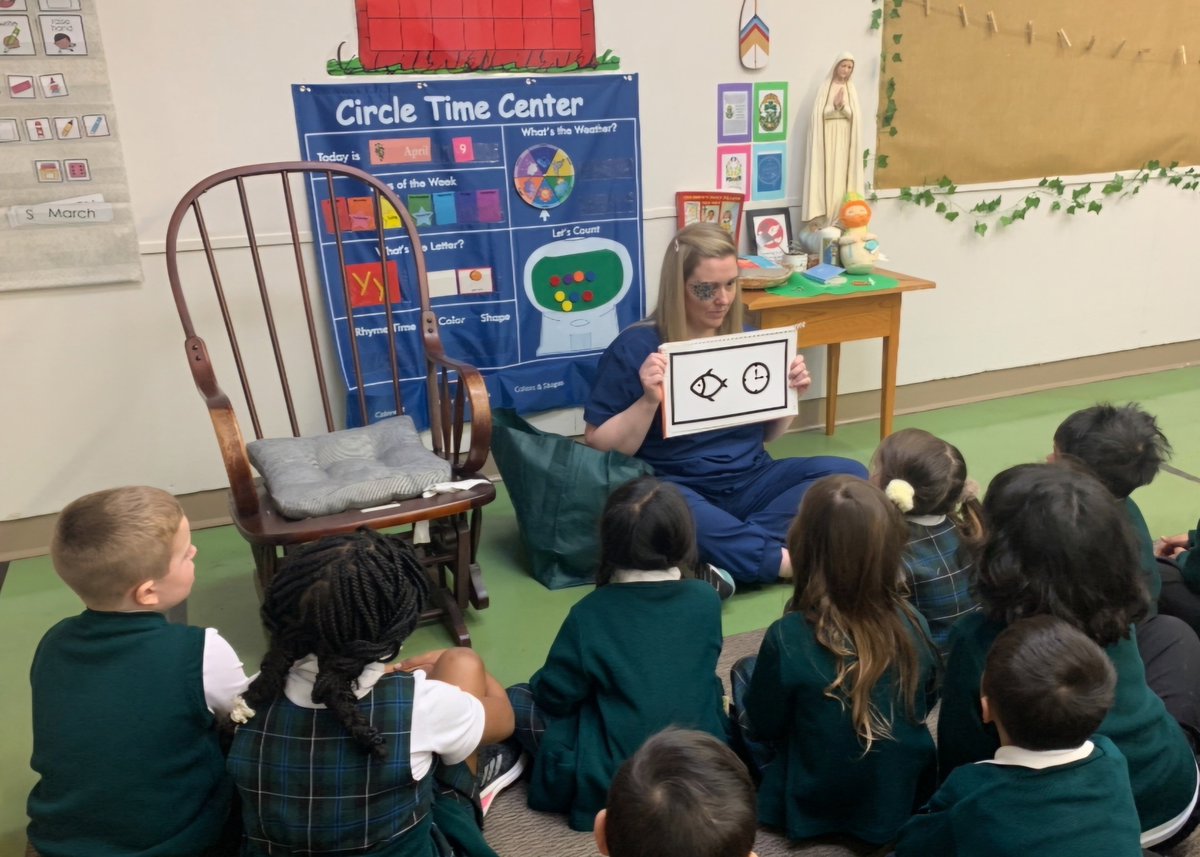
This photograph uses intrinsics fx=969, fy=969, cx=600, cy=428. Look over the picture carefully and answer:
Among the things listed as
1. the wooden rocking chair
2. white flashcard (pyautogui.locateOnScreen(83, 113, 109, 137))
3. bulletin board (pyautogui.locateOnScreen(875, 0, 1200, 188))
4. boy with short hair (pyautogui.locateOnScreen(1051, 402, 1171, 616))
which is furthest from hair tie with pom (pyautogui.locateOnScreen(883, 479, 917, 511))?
white flashcard (pyautogui.locateOnScreen(83, 113, 109, 137))

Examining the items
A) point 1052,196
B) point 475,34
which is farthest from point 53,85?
point 1052,196

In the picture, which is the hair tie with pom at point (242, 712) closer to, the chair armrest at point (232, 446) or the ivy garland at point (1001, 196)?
the chair armrest at point (232, 446)

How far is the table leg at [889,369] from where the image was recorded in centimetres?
327

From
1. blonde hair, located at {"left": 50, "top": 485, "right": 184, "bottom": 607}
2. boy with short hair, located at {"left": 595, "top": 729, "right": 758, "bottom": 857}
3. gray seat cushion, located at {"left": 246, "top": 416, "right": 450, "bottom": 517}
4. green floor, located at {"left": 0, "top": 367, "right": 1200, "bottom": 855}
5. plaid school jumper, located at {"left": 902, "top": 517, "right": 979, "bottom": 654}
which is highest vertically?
blonde hair, located at {"left": 50, "top": 485, "right": 184, "bottom": 607}

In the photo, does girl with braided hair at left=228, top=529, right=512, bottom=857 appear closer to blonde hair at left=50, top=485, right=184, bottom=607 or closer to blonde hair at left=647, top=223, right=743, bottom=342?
blonde hair at left=50, top=485, right=184, bottom=607

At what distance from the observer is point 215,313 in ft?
9.24

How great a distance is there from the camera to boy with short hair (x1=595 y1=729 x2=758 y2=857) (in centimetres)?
100

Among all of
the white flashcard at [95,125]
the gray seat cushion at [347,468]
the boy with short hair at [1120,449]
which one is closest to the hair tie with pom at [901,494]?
the boy with short hair at [1120,449]

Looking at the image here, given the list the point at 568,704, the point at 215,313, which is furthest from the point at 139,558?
the point at 215,313

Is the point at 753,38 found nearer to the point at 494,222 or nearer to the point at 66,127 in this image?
the point at 494,222

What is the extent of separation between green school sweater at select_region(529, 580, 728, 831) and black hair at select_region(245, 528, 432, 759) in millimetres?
463

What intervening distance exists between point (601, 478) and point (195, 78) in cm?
155

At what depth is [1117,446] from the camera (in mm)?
1887

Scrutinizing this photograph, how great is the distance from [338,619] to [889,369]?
254 centimetres
